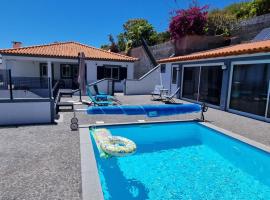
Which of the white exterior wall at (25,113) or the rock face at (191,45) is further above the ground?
the rock face at (191,45)

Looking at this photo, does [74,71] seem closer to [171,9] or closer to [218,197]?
[171,9]

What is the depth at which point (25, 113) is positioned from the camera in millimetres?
8273

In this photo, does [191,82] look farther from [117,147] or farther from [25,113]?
[25,113]

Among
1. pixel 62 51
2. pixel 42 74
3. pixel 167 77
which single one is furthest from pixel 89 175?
pixel 42 74

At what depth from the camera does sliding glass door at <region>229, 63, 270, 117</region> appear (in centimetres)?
959

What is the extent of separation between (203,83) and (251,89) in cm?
394

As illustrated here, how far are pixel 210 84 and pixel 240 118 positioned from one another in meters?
3.86

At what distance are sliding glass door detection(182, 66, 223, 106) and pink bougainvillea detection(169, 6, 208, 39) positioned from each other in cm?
570

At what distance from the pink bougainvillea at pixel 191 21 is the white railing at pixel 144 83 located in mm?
4469

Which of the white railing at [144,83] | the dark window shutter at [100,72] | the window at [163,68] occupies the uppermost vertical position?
the window at [163,68]

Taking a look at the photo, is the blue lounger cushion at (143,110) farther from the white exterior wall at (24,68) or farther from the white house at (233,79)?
the white exterior wall at (24,68)

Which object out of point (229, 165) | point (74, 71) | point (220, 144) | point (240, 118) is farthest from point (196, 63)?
point (74, 71)

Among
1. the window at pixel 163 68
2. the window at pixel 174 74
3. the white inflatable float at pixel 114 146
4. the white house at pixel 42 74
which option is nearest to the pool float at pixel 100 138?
the white inflatable float at pixel 114 146

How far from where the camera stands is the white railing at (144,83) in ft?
64.8
